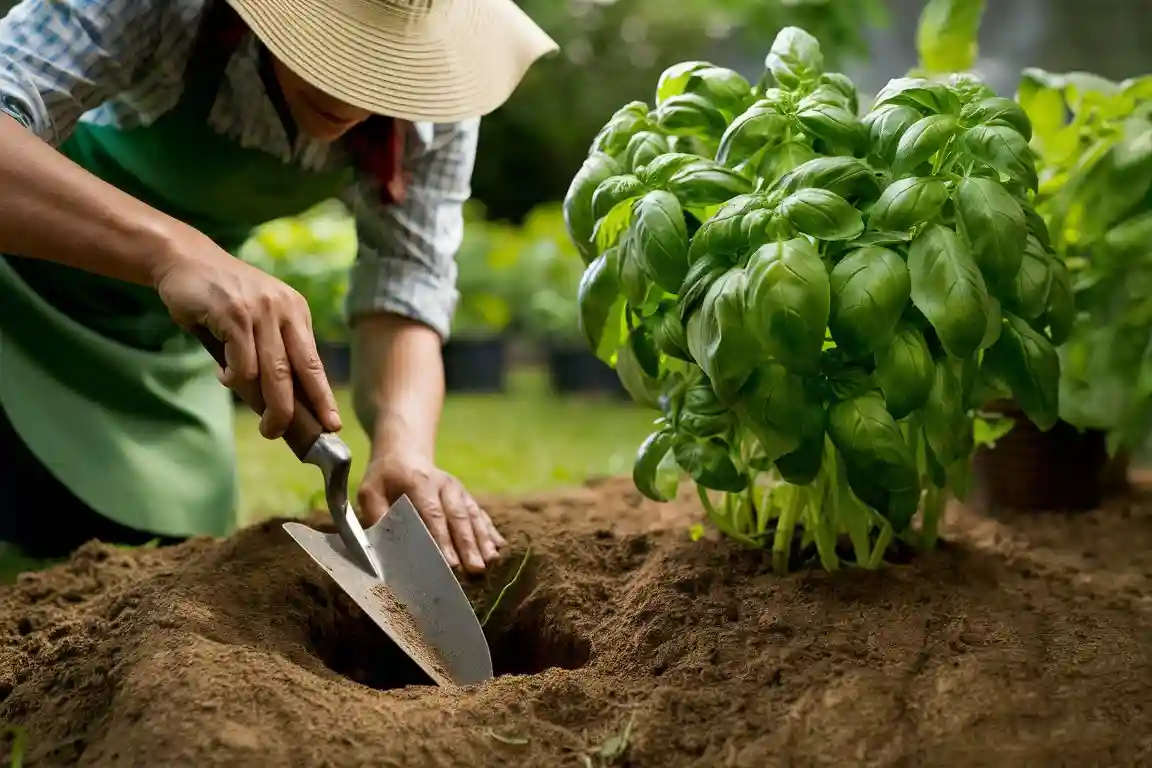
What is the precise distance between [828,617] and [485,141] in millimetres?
3461

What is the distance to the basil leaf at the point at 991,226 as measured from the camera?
1.02 metres

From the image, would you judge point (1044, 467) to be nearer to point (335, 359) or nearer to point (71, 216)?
point (71, 216)

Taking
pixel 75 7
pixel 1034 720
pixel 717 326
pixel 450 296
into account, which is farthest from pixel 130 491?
pixel 1034 720

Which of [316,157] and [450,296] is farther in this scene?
[450,296]

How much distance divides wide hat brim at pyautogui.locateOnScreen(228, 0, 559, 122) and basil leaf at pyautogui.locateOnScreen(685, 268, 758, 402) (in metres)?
0.48

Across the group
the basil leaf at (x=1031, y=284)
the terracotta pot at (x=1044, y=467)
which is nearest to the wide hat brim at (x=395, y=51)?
the basil leaf at (x=1031, y=284)

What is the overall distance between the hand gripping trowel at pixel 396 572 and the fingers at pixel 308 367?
0.02 meters

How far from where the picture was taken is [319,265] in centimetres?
320

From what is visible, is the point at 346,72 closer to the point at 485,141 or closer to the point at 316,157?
the point at 316,157

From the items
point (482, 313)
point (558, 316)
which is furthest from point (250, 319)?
point (482, 313)

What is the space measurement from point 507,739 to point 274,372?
1.34 ft

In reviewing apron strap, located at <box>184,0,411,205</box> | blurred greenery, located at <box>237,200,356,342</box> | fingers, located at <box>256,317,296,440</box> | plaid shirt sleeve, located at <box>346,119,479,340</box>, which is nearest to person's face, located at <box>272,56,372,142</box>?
apron strap, located at <box>184,0,411,205</box>

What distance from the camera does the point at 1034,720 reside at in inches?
36.5

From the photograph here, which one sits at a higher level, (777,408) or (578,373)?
(777,408)
